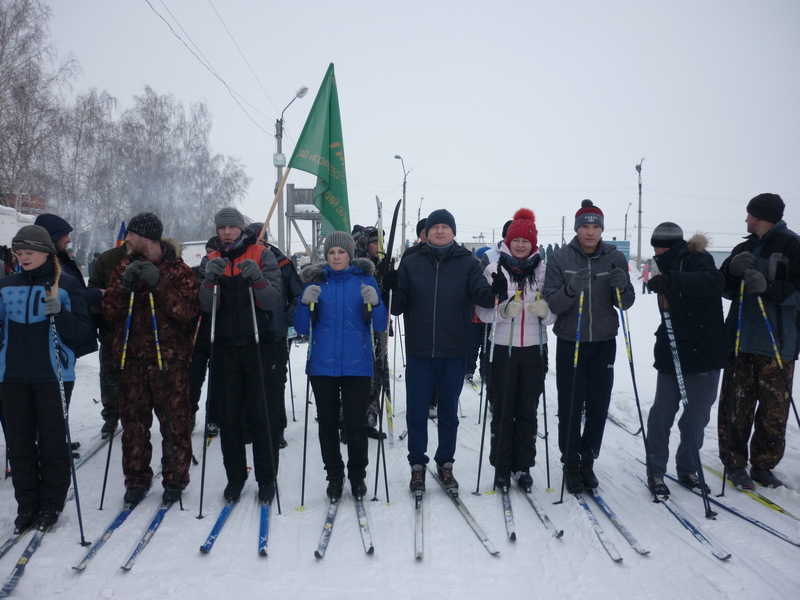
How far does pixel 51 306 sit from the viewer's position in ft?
10.8

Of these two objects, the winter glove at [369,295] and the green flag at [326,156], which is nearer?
the winter glove at [369,295]

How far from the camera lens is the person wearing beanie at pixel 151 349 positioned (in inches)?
144

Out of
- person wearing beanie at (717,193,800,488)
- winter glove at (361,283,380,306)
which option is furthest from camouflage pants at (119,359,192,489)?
person wearing beanie at (717,193,800,488)

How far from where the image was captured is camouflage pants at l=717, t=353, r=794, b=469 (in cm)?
397

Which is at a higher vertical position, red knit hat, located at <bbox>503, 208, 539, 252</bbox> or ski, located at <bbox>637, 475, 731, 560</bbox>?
red knit hat, located at <bbox>503, 208, 539, 252</bbox>

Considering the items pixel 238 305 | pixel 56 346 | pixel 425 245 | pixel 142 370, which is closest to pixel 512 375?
pixel 425 245

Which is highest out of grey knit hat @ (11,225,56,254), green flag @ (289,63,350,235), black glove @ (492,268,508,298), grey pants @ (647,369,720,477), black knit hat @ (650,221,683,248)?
green flag @ (289,63,350,235)

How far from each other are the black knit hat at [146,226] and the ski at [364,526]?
2409 millimetres

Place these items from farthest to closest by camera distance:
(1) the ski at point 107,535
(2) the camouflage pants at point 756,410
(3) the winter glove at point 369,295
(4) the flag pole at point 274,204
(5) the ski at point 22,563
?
(4) the flag pole at point 274,204
(2) the camouflage pants at point 756,410
(3) the winter glove at point 369,295
(1) the ski at point 107,535
(5) the ski at point 22,563

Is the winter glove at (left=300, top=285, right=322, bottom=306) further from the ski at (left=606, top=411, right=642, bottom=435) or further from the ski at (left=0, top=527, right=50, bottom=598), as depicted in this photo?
the ski at (left=606, top=411, right=642, bottom=435)

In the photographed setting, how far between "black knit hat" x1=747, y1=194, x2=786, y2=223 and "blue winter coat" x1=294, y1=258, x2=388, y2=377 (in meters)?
3.09

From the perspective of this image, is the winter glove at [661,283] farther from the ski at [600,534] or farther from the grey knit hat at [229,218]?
the grey knit hat at [229,218]

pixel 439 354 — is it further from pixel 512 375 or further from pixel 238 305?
pixel 238 305

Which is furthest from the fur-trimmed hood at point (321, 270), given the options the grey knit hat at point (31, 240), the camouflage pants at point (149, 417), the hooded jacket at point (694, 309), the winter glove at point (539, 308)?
the hooded jacket at point (694, 309)
